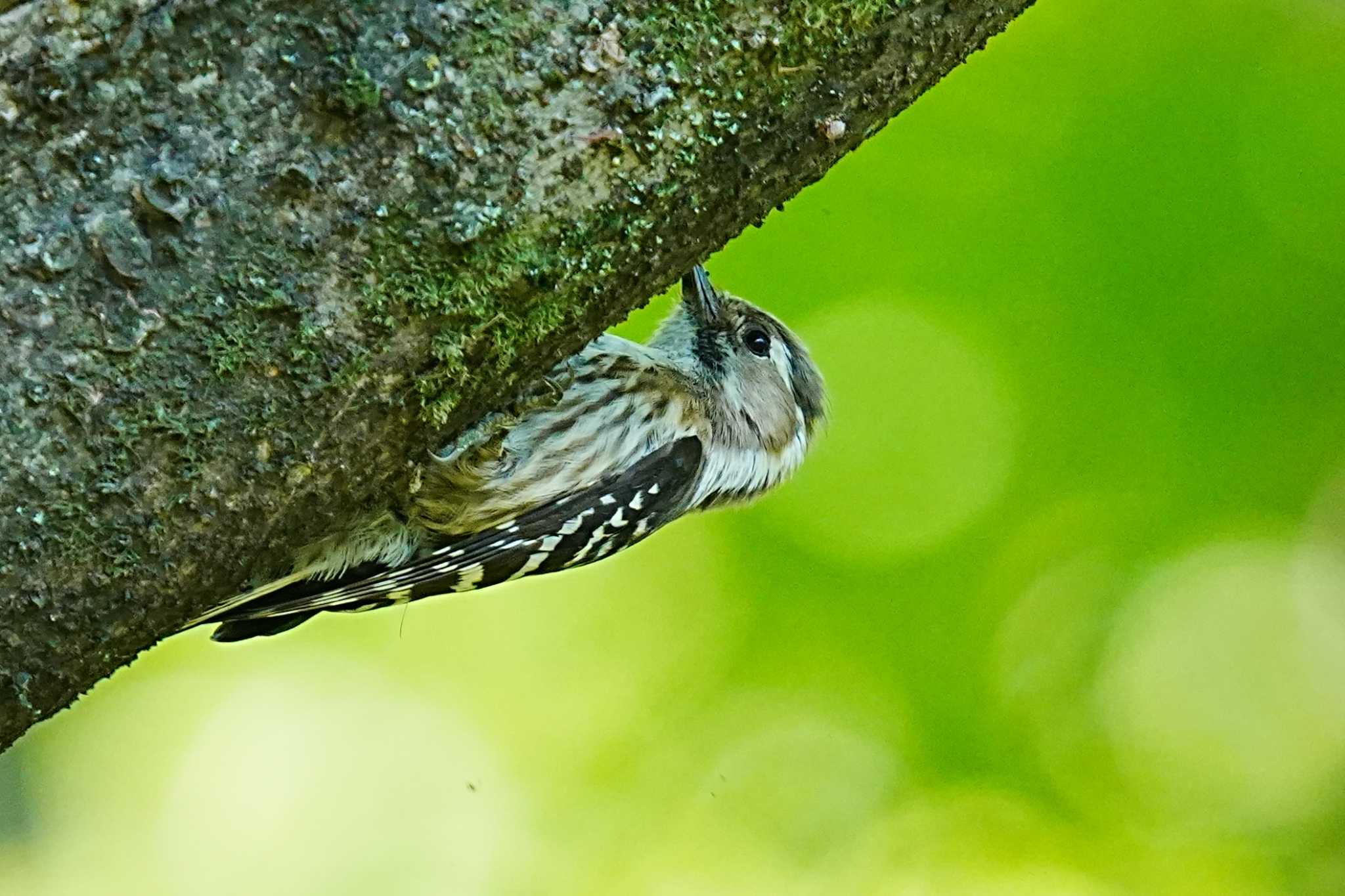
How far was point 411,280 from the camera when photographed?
1.87m

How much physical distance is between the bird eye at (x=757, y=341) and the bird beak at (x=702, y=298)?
5.0 inches

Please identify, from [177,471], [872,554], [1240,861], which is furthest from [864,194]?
[1240,861]

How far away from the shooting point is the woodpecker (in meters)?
3.47

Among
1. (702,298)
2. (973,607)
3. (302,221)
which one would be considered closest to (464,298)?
(302,221)

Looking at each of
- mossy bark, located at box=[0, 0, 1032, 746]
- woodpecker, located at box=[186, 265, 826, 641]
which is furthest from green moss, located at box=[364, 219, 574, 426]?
woodpecker, located at box=[186, 265, 826, 641]

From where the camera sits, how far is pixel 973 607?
213 inches

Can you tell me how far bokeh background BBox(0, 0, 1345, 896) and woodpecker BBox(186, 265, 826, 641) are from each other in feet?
1.55

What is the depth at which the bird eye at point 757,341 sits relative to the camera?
4.42m

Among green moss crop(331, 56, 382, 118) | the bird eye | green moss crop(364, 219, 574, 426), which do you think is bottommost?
green moss crop(364, 219, 574, 426)

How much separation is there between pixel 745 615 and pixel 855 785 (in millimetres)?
1174

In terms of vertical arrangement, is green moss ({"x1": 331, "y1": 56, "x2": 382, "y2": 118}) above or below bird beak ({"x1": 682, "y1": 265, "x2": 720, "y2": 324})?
below

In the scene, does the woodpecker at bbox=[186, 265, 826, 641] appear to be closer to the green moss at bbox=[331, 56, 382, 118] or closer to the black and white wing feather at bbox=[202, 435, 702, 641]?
the black and white wing feather at bbox=[202, 435, 702, 641]

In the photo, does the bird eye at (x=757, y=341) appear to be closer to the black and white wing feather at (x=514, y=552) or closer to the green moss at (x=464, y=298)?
the black and white wing feather at (x=514, y=552)

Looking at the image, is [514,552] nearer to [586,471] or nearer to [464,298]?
[586,471]
